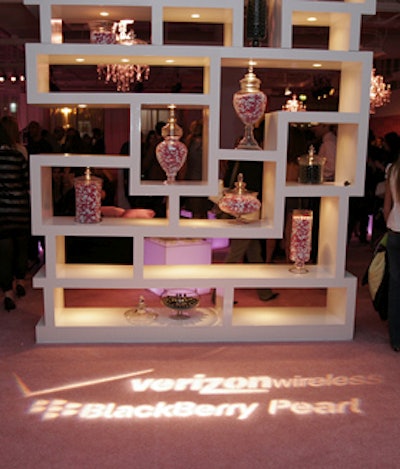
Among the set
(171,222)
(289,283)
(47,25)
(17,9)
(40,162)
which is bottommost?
(289,283)

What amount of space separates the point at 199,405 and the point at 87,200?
1479 millimetres

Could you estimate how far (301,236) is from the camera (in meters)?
3.87

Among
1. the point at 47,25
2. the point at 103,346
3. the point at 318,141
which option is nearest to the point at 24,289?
the point at 103,346

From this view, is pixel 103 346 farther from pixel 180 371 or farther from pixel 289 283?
pixel 289 283

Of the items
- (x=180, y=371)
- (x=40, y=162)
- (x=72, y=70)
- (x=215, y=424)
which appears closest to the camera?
(x=215, y=424)

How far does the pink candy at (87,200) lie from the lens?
11.8ft

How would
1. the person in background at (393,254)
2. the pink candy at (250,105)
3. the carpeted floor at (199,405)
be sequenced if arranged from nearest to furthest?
the carpeted floor at (199,405)
the person in background at (393,254)
the pink candy at (250,105)

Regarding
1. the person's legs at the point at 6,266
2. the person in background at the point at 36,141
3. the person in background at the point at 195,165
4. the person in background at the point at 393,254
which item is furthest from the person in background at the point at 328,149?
the person's legs at the point at 6,266

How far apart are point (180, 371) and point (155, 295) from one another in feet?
5.10

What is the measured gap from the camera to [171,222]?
3.58 metres

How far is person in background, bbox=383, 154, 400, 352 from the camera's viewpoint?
3.54m

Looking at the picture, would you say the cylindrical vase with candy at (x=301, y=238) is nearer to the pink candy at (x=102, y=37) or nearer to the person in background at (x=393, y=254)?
the person in background at (x=393, y=254)

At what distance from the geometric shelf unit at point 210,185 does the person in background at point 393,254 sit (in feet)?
0.67

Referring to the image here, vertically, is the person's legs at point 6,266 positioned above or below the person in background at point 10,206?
below
